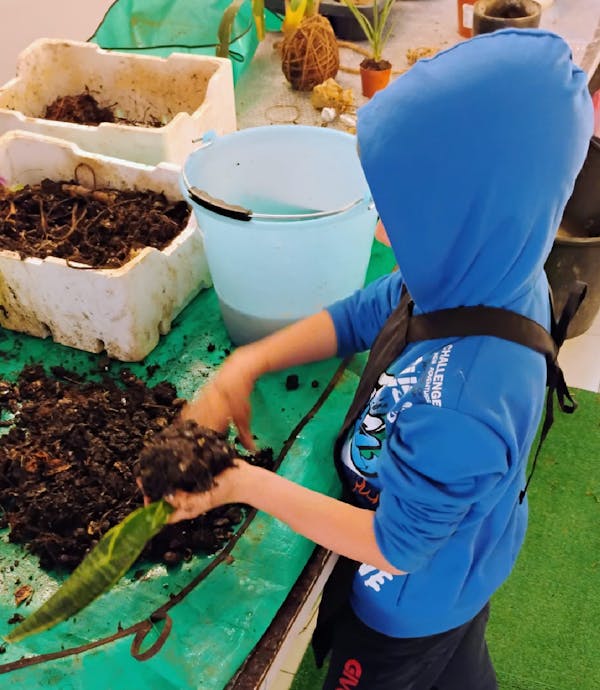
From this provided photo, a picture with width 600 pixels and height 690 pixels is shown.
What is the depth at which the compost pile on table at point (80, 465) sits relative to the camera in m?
0.85

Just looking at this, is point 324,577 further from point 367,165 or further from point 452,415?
point 367,165

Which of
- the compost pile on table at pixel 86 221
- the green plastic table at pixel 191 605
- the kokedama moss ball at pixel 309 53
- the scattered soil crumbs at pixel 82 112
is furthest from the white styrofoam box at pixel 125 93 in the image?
the green plastic table at pixel 191 605

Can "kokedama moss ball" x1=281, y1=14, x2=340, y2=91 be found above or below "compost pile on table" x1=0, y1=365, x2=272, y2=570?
above

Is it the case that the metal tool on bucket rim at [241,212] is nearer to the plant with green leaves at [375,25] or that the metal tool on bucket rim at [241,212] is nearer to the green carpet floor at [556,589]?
the green carpet floor at [556,589]

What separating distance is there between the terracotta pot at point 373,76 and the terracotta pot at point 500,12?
336 millimetres

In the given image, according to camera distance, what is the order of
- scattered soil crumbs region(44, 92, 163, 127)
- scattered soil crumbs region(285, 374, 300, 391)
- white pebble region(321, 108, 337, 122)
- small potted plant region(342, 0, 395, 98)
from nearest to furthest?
1. scattered soil crumbs region(285, 374, 300, 391)
2. scattered soil crumbs region(44, 92, 163, 127)
3. white pebble region(321, 108, 337, 122)
4. small potted plant region(342, 0, 395, 98)

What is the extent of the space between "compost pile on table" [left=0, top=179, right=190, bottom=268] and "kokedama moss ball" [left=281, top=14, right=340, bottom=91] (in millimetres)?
886

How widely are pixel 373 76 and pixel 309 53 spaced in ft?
0.64

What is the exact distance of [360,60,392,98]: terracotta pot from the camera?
187 centimetres

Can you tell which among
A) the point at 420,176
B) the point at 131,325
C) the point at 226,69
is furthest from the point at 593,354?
the point at 420,176

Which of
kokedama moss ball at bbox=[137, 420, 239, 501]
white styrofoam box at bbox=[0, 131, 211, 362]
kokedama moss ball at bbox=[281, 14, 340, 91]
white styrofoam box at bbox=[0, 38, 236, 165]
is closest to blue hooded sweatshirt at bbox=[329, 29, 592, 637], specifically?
kokedama moss ball at bbox=[137, 420, 239, 501]

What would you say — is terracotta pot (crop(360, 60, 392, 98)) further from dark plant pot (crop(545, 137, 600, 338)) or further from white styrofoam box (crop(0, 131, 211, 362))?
white styrofoam box (crop(0, 131, 211, 362))

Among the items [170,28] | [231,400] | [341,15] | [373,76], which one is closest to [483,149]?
[231,400]

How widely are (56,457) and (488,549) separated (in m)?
0.60
